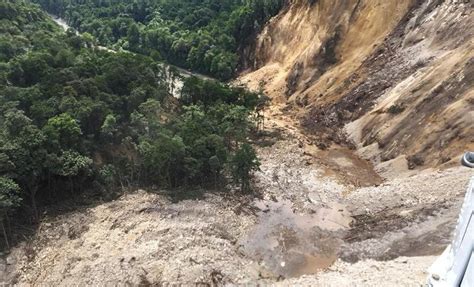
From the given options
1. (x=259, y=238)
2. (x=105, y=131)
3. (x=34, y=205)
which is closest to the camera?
(x=259, y=238)

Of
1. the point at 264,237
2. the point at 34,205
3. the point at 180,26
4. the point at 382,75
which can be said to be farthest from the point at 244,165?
the point at 180,26

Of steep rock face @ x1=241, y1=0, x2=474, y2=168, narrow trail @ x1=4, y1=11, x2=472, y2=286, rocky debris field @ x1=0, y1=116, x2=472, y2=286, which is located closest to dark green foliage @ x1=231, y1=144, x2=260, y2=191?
rocky debris field @ x1=0, y1=116, x2=472, y2=286

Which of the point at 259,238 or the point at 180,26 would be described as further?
the point at 180,26

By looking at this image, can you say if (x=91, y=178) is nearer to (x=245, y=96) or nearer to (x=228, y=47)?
(x=245, y=96)

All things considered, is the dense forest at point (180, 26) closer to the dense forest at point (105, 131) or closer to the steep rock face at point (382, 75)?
the steep rock face at point (382, 75)

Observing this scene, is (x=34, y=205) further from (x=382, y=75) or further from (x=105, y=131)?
(x=382, y=75)

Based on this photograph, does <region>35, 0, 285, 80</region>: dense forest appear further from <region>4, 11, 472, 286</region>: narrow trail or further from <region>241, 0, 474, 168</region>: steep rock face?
<region>4, 11, 472, 286</region>: narrow trail
